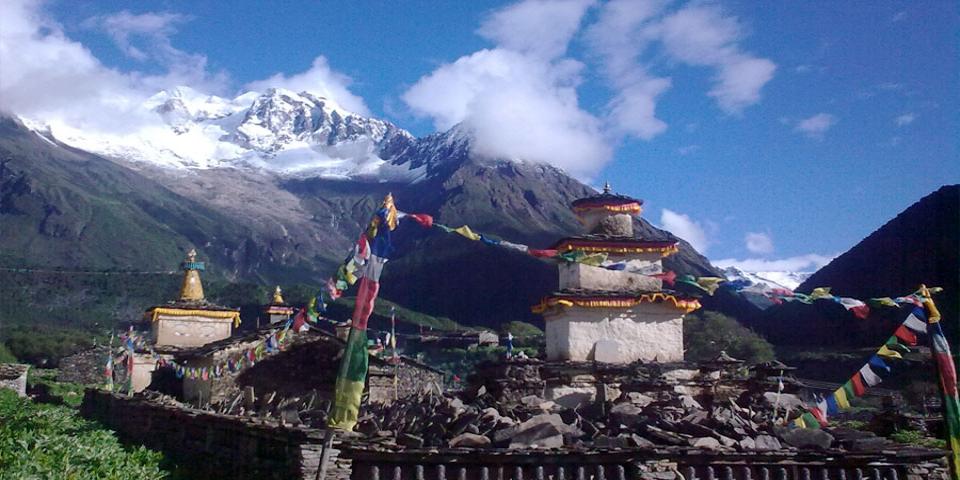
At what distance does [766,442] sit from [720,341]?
31.7 m

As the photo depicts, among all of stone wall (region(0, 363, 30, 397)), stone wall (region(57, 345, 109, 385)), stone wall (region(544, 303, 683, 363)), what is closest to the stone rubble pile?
stone wall (region(544, 303, 683, 363))

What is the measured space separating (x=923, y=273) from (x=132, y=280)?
6138 cm

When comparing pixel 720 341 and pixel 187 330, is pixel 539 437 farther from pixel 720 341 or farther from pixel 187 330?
pixel 720 341

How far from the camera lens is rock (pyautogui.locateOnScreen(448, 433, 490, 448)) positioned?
43.0ft

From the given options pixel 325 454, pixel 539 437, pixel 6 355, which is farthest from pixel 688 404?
pixel 6 355

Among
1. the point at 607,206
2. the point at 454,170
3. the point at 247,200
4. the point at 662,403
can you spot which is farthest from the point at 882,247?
the point at 247,200

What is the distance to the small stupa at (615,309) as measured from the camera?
2262 centimetres

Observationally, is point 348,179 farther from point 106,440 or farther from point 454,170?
point 106,440

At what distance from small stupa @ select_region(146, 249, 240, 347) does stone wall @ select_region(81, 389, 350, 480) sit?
12.6 meters

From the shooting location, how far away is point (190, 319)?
32.4 meters

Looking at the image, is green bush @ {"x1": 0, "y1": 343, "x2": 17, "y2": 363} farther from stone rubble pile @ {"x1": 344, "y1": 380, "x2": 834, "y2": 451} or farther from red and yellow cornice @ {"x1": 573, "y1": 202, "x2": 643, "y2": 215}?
stone rubble pile @ {"x1": 344, "y1": 380, "x2": 834, "y2": 451}

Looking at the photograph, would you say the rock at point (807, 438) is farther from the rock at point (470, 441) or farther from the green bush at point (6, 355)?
the green bush at point (6, 355)

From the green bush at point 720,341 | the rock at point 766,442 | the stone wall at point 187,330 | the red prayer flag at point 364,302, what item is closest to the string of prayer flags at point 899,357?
the rock at point 766,442

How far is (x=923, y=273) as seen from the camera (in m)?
41.0
